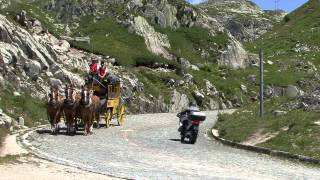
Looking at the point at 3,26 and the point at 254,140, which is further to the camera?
the point at 3,26

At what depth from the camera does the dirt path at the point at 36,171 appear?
595 inches

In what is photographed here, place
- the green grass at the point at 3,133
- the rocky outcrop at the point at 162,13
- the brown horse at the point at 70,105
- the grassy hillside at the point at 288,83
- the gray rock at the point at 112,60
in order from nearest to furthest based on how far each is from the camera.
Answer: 1. the green grass at the point at 3,133
2. the grassy hillside at the point at 288,83
3. the brown horse at the point at 70,105
4. the gray rock at the point at 112,60
5. the rocky outcrop at the point at 162,13

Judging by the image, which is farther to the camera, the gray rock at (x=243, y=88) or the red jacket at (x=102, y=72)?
the gray rock at (x=243, y=88)

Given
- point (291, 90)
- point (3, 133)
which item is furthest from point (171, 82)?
point (3, 133)

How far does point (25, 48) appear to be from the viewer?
131 feet

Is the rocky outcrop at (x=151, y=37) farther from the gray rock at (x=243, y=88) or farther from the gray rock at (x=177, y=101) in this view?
the gray rock at (x=177, y=101)

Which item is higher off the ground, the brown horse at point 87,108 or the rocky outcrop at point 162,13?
the rocky outcrop at point 162,13

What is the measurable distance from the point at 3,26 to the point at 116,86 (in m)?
10.1

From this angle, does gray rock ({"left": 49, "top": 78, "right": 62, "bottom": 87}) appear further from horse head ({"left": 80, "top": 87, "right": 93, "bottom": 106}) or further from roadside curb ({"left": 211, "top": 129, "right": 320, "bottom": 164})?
roadside curb ({"left": 211, "top": 129, "right": 320, "bottom": 164})

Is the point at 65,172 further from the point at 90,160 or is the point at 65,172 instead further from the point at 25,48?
the point at 25,48

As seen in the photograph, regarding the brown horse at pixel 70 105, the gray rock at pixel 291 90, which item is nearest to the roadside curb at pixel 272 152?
the brown horse at pixel 70 105

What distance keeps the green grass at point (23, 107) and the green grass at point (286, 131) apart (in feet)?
33.5

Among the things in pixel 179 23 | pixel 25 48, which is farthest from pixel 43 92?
pixel 179 23

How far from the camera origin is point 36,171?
1603 centimetres
